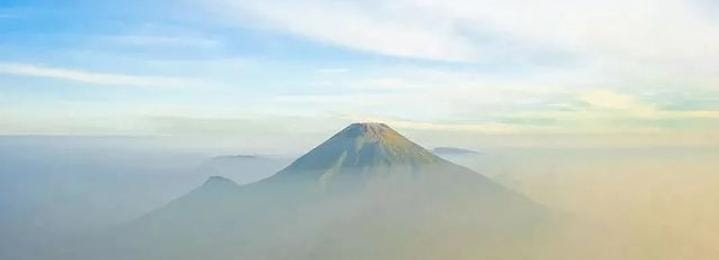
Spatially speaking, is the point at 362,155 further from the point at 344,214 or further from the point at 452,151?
the point at 452,151

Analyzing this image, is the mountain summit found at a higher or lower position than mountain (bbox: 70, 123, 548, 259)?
higher

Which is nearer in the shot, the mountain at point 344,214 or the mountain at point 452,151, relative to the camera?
the mountain at point 452,151

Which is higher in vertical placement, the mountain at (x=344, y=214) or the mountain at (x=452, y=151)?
the mountain at (x=452, y=151)

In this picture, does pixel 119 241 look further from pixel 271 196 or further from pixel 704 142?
pixel 704 142

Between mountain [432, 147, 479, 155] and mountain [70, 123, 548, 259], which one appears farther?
mountain [70, 123, 548, 259]

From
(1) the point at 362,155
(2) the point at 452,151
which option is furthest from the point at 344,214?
(2) the point at 452,151

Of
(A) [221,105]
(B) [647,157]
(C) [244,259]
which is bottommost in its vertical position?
(C) [244,259]

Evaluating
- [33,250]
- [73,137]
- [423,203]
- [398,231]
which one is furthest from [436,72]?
[33,250]

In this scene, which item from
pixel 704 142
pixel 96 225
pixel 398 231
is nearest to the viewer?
pixel 704 142
